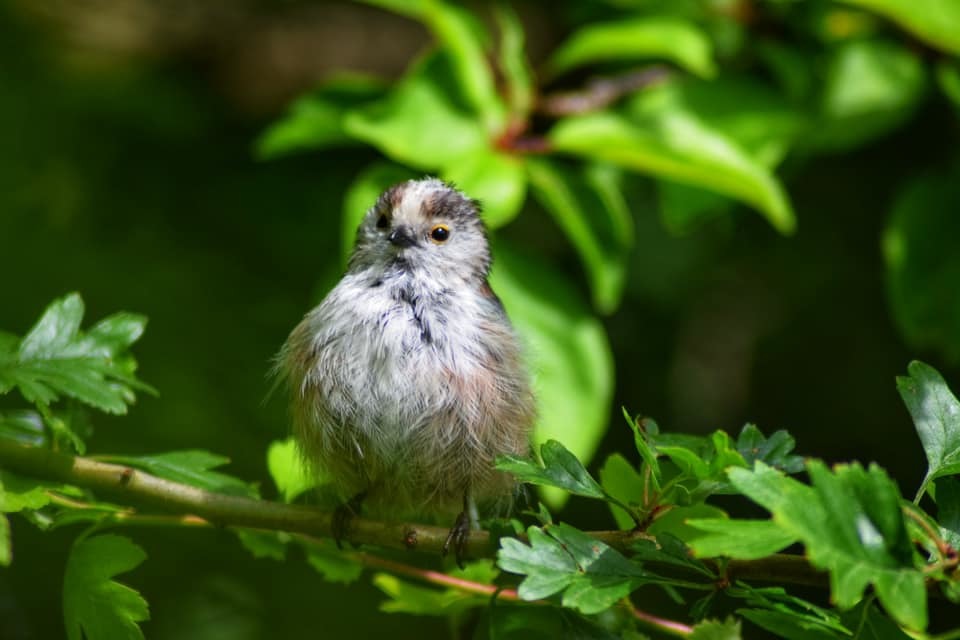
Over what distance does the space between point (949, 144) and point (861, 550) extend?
7.56ft

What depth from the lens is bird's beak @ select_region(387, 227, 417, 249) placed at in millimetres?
2531

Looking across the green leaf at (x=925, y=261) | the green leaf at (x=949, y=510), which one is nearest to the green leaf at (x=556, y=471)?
the green leaf at (x=949, y=510)

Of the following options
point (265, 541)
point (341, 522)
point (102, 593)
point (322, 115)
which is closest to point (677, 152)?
point (322, 115)

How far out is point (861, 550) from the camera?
120 centimetres

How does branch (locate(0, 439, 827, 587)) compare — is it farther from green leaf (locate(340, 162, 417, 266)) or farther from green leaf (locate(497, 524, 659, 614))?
green leaf (locate(340, 162, 417, 266))

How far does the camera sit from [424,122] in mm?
2777

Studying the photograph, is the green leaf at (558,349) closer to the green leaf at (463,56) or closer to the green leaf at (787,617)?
the green leaf at (463,56)

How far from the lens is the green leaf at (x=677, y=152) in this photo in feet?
8.51

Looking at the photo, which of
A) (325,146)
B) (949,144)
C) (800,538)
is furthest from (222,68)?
(800,538)

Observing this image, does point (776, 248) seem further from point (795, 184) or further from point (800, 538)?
point (800, 538)

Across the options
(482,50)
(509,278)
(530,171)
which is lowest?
(509,278)

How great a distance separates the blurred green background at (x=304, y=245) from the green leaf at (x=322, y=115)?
30 centimetres

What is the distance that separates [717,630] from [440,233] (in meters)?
1.43

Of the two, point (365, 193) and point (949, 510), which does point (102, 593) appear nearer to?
point (949, 510)
